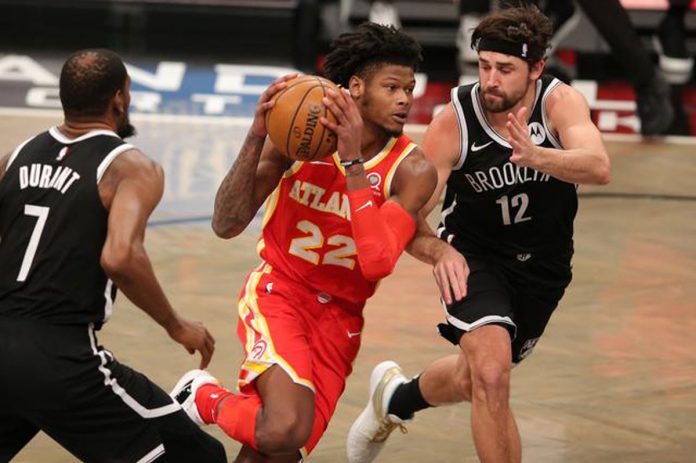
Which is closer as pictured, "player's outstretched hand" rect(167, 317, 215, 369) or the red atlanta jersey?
"player's outstretched hand" rect(167, 317, 215, 369)

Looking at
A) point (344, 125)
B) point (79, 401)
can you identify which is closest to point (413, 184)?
point (344, 125)

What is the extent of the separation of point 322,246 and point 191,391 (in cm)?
77

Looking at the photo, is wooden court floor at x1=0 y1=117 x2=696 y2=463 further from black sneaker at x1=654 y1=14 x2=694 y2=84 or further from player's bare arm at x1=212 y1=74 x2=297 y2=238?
black sneaker at x1=654 y1=14 x2=694 y2=84

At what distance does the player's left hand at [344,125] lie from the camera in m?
5.06

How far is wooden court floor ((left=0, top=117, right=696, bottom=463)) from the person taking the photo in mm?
6164

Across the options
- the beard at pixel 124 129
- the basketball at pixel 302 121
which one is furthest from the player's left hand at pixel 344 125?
the beard at pixel 124 129

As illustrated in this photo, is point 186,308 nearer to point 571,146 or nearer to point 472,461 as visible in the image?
point 472,461

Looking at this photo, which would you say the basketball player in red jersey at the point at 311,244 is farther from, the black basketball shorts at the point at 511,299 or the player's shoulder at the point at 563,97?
the player's shoulder at the point at 563,97

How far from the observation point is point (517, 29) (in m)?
5.58

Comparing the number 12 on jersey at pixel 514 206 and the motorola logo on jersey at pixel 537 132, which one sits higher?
the motorola logo on jersey at pixel 537 132

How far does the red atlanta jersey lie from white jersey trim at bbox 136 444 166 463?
1.03 m

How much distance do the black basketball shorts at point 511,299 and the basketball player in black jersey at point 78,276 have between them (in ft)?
4.15

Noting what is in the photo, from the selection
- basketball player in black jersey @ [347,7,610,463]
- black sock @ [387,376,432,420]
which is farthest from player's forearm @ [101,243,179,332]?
black sock @ [387,376,432,420]

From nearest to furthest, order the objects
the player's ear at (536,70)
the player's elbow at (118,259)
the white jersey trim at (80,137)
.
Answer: the player's elbow at (118,259) < the white jersey trim at (80,137) < the player's ear at (536,70)
